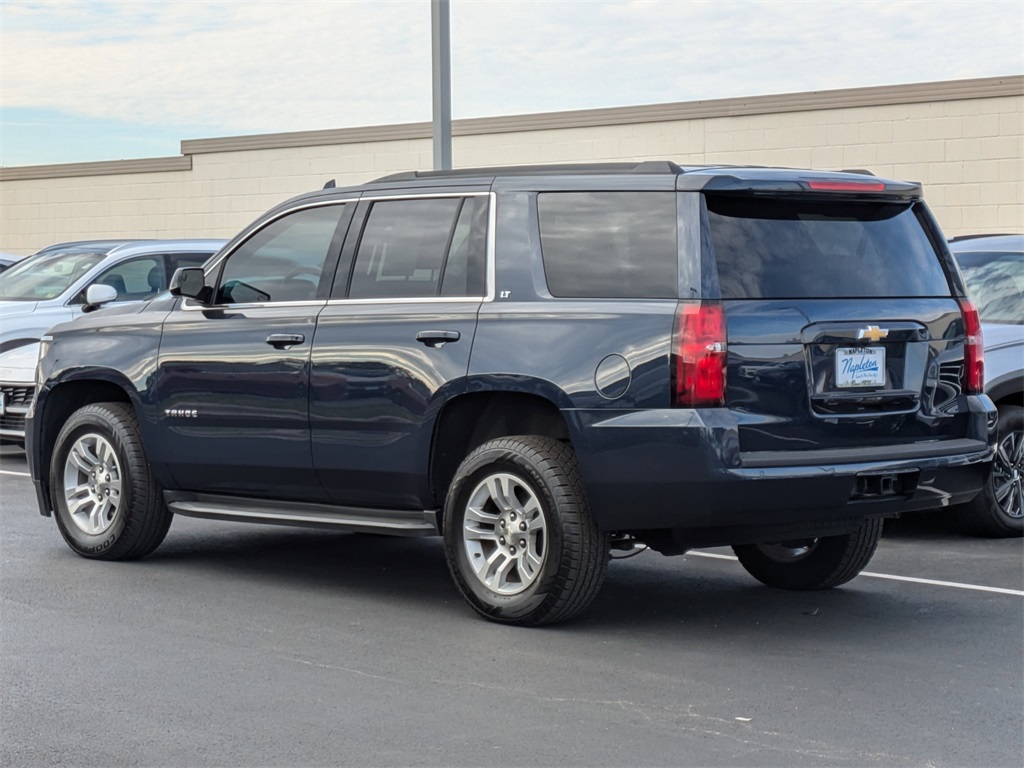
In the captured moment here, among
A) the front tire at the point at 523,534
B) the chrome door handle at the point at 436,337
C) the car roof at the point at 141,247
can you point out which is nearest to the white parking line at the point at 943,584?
the front tire at the point at 523,534

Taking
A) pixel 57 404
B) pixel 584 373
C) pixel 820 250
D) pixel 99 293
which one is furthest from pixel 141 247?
pixel 820 250

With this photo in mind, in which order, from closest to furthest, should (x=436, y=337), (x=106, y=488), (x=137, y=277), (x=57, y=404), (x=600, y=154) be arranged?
(x=436, y=337) → (x=106, y=488) → (x=57, y=404) → (x=137, y=277) → (x=600, y=154)

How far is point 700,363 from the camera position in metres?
6.32

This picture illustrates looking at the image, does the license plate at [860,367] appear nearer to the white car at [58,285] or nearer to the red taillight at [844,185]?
the red taillight at [844,185]

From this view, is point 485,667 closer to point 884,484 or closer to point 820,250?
point 884,484

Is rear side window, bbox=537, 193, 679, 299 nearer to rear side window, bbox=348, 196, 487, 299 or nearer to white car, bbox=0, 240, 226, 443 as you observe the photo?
rear side window, bbox=348, 196, 487, 299

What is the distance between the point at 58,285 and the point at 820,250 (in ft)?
30.3

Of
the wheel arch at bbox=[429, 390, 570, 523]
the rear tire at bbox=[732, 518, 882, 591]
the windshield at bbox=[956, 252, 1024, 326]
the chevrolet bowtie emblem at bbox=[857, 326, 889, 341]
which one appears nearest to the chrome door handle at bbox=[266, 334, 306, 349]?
the wheel arch at bbox=[429, 390, 570, 523]

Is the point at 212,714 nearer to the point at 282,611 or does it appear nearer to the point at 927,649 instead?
the point at 282,611

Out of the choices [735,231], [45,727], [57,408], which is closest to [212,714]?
[45,727]

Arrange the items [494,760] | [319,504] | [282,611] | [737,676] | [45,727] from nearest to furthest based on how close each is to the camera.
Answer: [494,760] < [45,727] < [737,676] < [282,611] < [319,504]

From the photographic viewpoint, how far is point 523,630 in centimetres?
686

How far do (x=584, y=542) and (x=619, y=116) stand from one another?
16831 mm

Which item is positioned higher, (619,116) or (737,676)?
(619,116)
